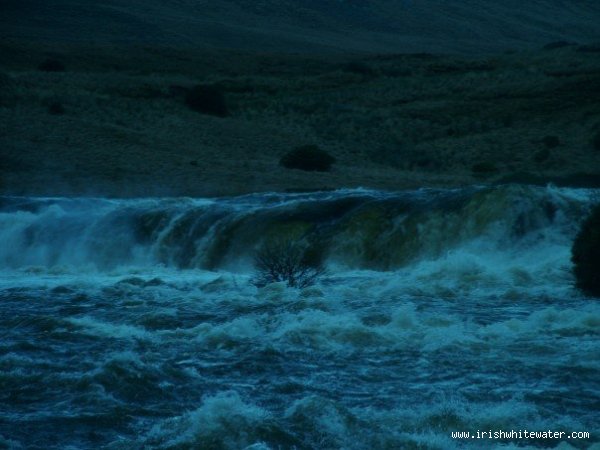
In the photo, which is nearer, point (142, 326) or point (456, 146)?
point (142, 326)

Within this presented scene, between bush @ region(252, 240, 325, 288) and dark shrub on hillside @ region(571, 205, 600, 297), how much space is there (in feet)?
13.9

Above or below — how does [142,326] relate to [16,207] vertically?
above

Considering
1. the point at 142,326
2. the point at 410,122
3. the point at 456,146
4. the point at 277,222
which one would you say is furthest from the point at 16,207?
the point at 410,122

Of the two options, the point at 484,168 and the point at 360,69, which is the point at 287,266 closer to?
the point at 484,168

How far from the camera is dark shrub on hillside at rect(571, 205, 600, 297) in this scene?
13879 millimetres

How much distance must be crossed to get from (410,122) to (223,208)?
73.5 feet

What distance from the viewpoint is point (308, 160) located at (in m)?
31.5

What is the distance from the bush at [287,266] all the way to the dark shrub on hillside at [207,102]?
2420 centimetres

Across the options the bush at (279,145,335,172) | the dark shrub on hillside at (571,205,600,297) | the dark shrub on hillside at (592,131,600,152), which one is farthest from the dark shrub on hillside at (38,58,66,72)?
the dark shrub on hillside at (571,205,600,297)

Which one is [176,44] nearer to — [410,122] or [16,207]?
[410,122]

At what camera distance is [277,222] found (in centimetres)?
2070

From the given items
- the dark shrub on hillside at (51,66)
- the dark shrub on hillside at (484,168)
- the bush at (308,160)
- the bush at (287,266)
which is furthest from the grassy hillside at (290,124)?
the bush at (287,266)

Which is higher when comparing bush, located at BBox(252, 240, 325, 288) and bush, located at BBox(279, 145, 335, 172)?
bush, located at BBox(252, 240, 325, 288)

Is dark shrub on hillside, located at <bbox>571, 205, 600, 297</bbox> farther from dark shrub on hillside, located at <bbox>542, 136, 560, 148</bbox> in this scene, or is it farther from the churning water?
dark shrub on hillside, located at <bbox>542, 136, 560, 148</bbox>
